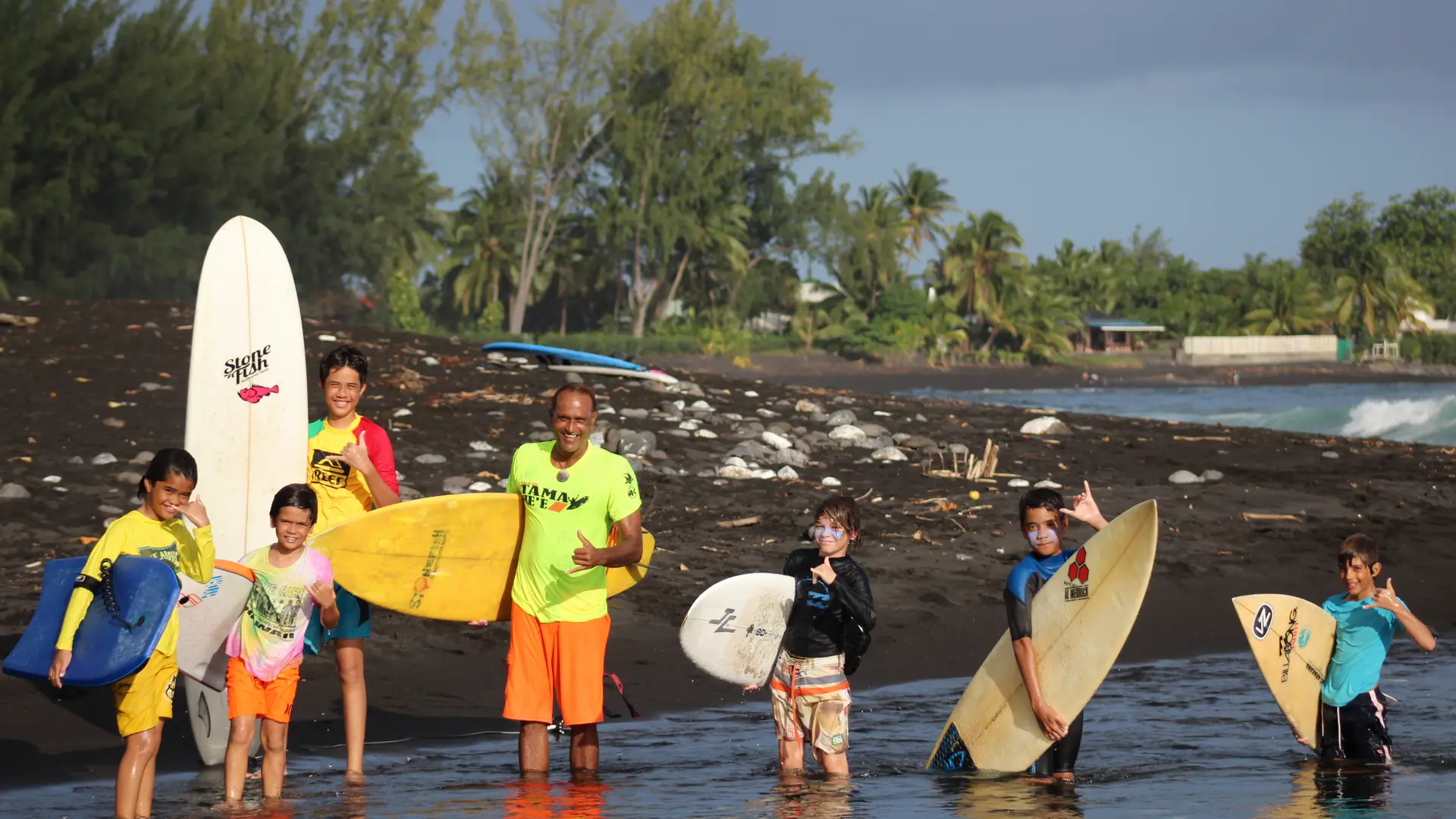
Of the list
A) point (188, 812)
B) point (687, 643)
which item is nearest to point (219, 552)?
point (188, 812)

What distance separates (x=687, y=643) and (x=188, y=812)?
6.38ft

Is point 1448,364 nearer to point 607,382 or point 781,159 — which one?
point 781,159

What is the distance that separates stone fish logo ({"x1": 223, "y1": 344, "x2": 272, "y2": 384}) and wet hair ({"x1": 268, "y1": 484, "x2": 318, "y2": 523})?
176 centimetres

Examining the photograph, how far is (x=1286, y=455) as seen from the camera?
1539cm

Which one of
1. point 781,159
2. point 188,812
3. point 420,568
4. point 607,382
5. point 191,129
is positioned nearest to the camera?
point 188,812

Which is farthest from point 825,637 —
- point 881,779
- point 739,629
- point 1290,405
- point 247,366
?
point 1290,405

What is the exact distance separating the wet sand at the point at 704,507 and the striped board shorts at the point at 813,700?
1.89 metres

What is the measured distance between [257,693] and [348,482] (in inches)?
35.6

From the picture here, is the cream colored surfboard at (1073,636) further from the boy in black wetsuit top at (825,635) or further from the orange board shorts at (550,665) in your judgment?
the orange board shorts at (550,665)

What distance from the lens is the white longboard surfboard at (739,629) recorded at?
591 cm

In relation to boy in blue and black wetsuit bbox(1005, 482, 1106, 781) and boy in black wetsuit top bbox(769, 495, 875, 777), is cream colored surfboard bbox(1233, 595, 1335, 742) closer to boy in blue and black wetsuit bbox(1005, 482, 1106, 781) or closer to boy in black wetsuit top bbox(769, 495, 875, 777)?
boy in blue and black wetsuit bbox(1005, 482, 1106, 781)

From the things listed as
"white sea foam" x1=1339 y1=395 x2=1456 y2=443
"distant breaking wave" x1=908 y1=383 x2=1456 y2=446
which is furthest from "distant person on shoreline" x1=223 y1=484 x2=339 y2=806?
"white sea foam" x1=1339 y1=395 x2=1456 y2=443

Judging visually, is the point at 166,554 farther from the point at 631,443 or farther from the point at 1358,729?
the point at 631,443

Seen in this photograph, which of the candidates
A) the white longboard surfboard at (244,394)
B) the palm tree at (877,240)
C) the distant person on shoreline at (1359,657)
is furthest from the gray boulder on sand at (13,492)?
the palm tree at (877,240)
